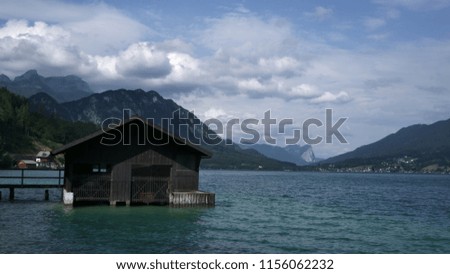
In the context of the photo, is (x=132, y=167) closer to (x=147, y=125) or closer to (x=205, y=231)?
(x=147, y=125)

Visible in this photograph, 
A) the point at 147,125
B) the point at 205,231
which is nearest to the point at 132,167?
the point at 147,125

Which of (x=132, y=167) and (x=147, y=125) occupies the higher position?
(x=147, y=125)

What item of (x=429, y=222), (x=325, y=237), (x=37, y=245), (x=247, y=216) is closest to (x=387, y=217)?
(x=429, y=222)

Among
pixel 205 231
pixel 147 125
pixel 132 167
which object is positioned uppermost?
pixel 147 125

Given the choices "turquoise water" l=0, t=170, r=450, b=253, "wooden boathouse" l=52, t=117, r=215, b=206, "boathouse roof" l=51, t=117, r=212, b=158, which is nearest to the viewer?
"turquoise water" l=0, t=170, r=450, b=253

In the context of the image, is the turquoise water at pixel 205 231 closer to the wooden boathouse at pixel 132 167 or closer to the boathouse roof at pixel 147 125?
the wooden boathouse at pixel 132 167

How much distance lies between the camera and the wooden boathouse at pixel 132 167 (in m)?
38.8

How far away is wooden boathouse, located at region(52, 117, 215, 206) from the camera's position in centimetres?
3875

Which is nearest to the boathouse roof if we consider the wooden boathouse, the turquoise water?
the wooden boathouse

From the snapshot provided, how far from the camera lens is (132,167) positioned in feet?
130

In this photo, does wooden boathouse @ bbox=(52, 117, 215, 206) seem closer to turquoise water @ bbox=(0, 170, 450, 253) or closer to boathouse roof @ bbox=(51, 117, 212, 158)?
boathouse roof @ bbox=(51, 117, 212, 158)

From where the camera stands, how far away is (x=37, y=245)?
23.9 meters

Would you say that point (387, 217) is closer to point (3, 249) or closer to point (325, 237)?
point (325, 237)
